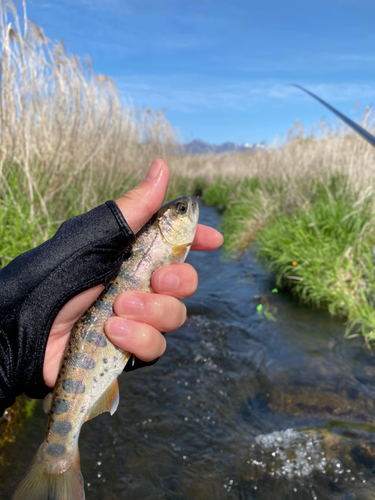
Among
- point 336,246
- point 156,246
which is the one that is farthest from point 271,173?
point 156,246

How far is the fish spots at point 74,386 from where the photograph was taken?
1660 millimetres

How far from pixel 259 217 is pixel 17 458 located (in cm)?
1006

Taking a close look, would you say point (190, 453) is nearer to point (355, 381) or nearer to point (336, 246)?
point (355, 381)

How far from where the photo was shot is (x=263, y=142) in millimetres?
18578

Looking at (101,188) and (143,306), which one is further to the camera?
(101,188)

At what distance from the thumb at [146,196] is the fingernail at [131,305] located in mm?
505

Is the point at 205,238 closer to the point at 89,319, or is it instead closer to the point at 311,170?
the point at 89,319

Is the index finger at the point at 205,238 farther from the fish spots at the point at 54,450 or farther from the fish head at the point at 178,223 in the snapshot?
the fish spots at the point at 54,450

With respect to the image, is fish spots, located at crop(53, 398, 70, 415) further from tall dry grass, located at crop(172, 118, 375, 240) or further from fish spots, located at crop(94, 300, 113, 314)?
tall dry grass, located at crop(172, 118, 375, 240)

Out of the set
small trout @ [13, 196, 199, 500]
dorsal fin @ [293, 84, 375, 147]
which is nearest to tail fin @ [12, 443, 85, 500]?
small trout @ [13, 196, 199, 500]

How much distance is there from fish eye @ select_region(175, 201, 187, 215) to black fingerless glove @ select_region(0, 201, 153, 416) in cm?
28

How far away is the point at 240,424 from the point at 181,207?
3050 mm

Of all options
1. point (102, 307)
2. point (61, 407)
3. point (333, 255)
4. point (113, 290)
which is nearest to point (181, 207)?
point (113, 290)

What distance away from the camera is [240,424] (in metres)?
3.97
